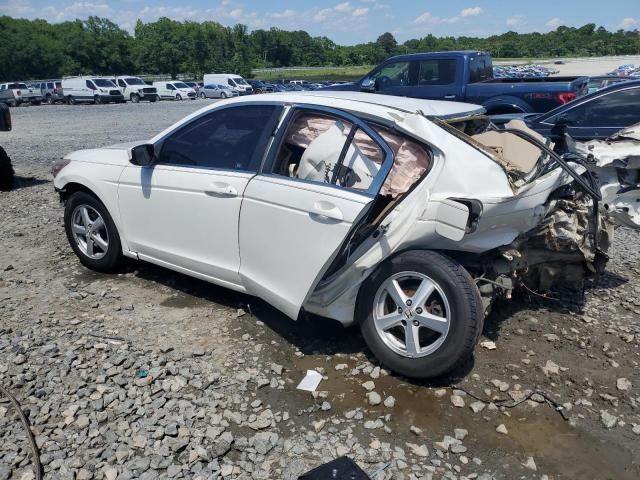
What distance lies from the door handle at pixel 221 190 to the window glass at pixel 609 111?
5595 mm

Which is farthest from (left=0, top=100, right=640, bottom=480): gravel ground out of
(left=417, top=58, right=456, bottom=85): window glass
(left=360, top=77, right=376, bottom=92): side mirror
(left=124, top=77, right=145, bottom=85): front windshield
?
(left=124, top=77, right=145, bottom=85): front windshield

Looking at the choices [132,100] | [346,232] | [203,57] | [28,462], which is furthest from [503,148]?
[203,57]

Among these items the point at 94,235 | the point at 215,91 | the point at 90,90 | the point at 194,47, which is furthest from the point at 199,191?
the point at 194,47

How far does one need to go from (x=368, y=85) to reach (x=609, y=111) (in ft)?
20.6

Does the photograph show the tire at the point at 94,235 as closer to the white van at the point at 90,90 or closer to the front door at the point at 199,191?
the front door at the point at 199,191

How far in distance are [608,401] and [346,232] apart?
1.90 meters

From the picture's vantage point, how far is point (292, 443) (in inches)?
120

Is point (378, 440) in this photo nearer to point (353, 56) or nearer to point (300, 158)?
point (300, 158)

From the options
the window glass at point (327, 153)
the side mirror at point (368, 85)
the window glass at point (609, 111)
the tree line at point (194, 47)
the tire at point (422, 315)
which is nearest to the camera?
the tire at point (422, 315)

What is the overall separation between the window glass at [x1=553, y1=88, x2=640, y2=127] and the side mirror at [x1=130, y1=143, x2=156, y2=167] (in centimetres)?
573

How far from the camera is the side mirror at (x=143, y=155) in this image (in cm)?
444

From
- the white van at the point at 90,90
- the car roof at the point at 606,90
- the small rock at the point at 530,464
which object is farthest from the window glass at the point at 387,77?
the white van at the point at 90,90

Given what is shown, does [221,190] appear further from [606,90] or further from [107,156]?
[606,90]

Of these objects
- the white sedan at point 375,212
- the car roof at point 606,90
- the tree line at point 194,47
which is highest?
the tree line at point 194,47
